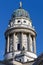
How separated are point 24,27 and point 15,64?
14225 mm

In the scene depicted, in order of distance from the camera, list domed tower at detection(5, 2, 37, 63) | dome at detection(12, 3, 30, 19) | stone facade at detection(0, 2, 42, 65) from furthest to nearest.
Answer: dome at detection(12, 3, 30, 19), domed tower at detection(5, 2, 37, 63), stone facade at detection(0, 2, 42, 65)

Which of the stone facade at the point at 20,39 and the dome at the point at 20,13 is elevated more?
the dome at the point at 20,13

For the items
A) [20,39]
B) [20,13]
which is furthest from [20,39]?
[20,13]

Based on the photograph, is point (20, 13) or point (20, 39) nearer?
point (20, 39)

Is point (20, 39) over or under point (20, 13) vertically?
under

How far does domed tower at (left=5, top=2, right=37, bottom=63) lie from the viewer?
70.8 m

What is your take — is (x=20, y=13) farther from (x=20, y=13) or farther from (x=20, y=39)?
(x=20, y=39)

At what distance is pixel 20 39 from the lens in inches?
2926

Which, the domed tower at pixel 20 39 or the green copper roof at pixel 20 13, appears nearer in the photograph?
the domed tower at pixel 20 39

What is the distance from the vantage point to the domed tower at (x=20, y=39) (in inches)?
2785

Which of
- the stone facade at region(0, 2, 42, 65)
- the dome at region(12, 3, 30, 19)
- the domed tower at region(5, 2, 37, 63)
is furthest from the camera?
the dome at region(12, 3, 30, 19)

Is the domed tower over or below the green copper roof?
below

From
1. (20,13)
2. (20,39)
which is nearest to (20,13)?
(20,13)

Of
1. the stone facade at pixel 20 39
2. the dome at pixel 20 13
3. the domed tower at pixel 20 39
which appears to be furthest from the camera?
the dome at pixel 20 13
